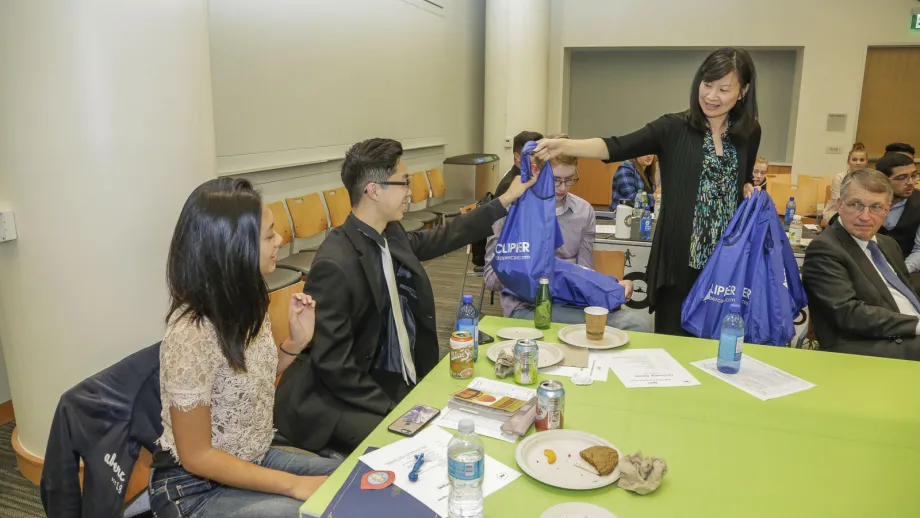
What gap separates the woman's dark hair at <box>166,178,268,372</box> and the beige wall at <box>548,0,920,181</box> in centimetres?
891

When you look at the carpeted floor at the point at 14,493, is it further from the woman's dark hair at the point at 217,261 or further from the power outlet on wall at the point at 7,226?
the woman's dark hair at the point at 217,261

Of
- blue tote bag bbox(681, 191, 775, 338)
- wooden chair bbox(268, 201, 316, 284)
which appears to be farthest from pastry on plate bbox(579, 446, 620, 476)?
wooden chair bbox(268, 201, 316, 284)

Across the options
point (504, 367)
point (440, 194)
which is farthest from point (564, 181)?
point (440, 194)

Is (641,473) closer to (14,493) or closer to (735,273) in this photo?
(735,273)

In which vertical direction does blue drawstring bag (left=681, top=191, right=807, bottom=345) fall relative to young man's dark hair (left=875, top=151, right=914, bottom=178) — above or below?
below

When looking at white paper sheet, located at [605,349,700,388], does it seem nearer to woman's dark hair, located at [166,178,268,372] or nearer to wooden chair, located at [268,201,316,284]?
woman's dark hair, located at [166,178,268,372]

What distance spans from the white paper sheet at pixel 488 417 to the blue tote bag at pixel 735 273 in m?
0.96

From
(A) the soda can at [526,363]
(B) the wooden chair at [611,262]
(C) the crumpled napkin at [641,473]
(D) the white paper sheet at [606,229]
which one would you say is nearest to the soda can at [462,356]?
(A) the soda can at [526,363]

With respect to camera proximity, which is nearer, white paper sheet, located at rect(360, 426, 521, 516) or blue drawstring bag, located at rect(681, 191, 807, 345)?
white paper sheet, located at rect(360, 426, 521, 516)

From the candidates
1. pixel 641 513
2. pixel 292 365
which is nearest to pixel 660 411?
pixel 641 513

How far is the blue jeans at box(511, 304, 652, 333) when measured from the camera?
301 cm

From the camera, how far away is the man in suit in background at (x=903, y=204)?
165 inches

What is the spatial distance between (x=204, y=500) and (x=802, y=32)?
31.9 ft

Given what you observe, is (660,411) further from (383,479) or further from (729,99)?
(729,99)
